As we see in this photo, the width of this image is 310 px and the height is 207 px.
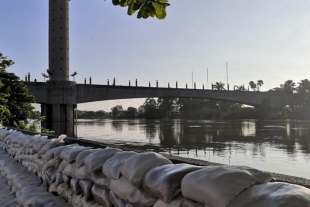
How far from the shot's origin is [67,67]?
A: 32531mm

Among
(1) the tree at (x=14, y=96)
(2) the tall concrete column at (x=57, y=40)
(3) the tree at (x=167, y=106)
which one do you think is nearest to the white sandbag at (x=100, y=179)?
(1) the tree at (x=14, y=96)

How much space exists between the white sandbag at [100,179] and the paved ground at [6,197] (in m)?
0.96

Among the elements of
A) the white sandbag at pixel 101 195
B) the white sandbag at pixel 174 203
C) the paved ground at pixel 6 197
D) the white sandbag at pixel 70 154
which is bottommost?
the paved ground at pixel 6 197

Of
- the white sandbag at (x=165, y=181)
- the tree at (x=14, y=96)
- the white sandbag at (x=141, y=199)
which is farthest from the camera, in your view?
the tree at (x=14, y=96)

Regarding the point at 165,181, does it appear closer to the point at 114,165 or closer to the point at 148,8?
the point at 114,165

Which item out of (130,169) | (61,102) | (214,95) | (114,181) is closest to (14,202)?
(114,181)

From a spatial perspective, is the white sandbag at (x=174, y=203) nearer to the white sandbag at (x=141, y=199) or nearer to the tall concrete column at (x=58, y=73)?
the white sandbag at (x=141, y=199)

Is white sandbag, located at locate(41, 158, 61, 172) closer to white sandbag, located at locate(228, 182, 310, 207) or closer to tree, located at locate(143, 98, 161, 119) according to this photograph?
white sandbag, located at locate(228, 182, 310, 207)

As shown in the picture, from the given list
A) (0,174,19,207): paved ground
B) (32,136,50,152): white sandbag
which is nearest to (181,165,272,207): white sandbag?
(0,174,19,207): paved ground

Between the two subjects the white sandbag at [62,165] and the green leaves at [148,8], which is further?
the white sandbag at [62,165]

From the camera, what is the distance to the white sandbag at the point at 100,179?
65.8 inches

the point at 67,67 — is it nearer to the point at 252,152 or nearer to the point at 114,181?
the point at 252,152

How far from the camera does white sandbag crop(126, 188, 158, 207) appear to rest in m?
1.32

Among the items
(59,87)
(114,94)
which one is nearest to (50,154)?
(59,87)
